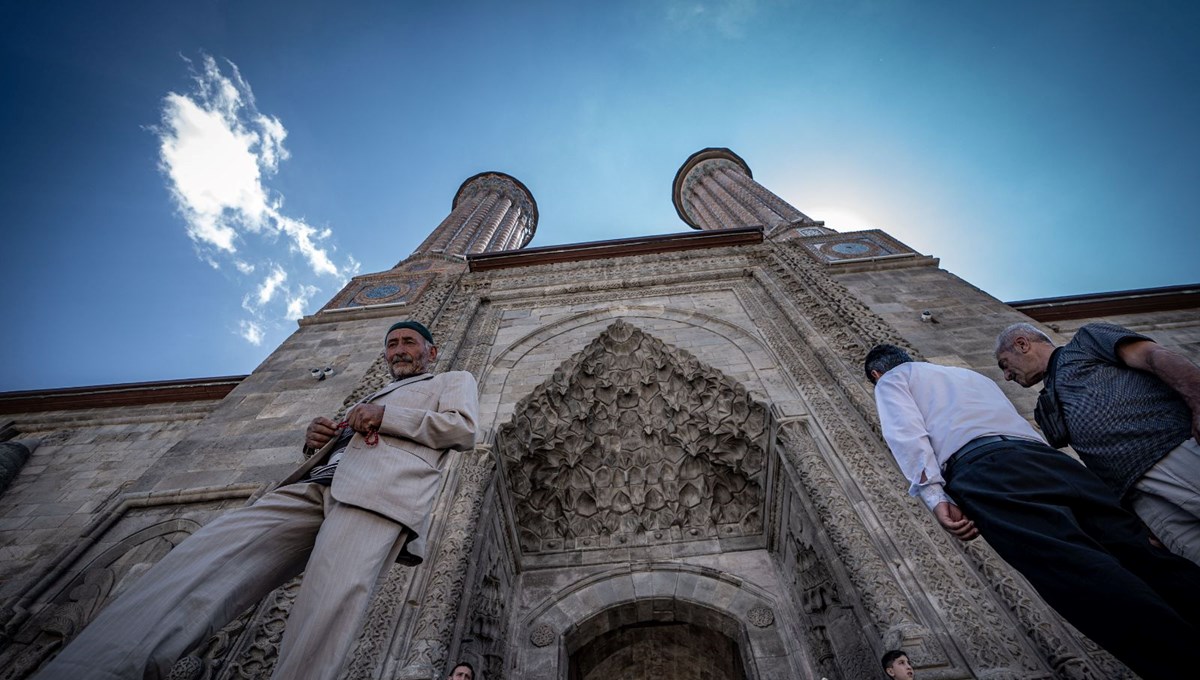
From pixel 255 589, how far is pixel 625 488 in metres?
4.20

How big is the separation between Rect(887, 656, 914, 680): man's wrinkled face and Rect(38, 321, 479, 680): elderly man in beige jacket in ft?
8.07

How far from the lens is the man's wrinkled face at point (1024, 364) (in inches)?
78.6

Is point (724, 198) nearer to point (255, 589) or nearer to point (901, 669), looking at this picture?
point (901, 669)

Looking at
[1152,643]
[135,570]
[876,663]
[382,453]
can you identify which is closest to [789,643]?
[876,663]

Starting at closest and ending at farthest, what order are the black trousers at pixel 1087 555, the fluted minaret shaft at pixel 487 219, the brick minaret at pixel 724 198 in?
the black trousers at pixel 1087 555 < the brick minaret at pixel 724 198 < the fluted minaret shaft at pixel 487 219

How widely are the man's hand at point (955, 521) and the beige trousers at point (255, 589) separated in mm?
1918

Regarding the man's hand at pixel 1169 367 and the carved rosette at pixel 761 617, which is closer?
the man's hand at pixel 1169 367

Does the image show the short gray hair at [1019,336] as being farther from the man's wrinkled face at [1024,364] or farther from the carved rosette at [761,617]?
the carved rosette at [761,617]

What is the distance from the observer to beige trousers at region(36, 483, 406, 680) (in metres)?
1.19

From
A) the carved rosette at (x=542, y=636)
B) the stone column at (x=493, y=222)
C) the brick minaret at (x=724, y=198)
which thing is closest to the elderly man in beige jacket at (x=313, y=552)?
the carved rosette at (x=542, y=636)

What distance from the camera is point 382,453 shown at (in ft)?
5.46

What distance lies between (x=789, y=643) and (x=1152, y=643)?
320 centimetres

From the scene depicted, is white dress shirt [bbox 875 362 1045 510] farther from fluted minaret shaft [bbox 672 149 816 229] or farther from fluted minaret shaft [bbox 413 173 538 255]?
fluted minaret shaft [bbox 413 173 538 255]

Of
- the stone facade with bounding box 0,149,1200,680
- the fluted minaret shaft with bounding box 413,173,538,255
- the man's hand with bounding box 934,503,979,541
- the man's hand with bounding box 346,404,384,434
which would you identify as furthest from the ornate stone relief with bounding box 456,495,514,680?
the fluted minaret shaft with bounding box 413,173,538,255
